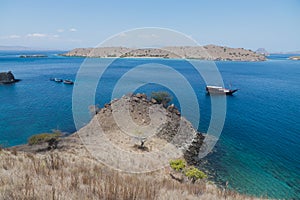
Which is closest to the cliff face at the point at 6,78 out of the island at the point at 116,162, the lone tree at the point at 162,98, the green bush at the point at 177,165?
the island at the point at 116,162

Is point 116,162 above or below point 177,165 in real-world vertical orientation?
above

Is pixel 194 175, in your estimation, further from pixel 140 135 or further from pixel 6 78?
pixel 6 78

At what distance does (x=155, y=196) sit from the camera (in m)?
4.63

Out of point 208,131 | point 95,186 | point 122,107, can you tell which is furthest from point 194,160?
point 95,186

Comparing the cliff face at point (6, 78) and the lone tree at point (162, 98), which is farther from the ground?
the cliff face at point (6, 78)

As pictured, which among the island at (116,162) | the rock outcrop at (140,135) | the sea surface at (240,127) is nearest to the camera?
the island at (116,162)

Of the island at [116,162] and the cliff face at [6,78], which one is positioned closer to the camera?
the island at [116,162]

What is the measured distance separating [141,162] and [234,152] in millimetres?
9396

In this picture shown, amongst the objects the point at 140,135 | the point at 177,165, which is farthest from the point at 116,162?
the point at 140,135

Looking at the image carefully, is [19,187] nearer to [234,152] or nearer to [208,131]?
[234,152]

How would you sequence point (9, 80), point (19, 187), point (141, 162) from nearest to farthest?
point (19, 187)
point (141, 162)
point (9, 80)

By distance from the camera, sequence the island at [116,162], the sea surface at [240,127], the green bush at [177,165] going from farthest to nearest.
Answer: the sea surface at [240,127]
the green bush at [177,165]
the island at [116,162]

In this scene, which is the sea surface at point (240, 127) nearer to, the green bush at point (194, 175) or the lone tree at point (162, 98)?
the green bush at point (194, 175)

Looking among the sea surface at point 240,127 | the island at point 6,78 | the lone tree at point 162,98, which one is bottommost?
the sea surface at point 240,127
